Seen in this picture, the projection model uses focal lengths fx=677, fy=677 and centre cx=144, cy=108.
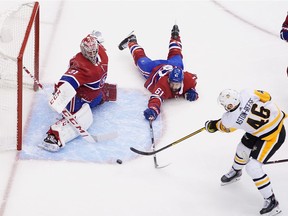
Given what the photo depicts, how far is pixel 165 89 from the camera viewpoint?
4.20 metres

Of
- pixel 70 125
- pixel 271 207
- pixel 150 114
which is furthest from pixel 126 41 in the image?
pixel 271 207

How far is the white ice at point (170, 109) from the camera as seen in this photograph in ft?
11.6

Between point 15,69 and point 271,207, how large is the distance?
1595mm

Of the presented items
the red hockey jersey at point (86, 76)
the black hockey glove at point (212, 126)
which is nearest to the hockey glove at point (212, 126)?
the black hockey glove at point (212, 126)

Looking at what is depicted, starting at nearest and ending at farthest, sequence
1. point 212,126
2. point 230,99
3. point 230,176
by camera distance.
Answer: point 230,99
point 212,126
point 230,176

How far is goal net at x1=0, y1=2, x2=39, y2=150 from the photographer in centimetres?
371

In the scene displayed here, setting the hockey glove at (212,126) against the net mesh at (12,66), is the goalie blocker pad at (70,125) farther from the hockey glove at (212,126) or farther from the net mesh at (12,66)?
the hockey glove at (212,126)

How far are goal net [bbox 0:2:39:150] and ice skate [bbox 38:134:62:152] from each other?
0.14m

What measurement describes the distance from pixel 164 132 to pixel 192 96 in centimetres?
39

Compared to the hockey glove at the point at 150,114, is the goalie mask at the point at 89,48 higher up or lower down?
higher up

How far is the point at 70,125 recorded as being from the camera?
3.86m

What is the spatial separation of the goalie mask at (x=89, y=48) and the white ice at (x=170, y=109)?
533 millimetres

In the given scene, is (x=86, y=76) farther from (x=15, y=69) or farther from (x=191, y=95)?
(x=191, y=95)

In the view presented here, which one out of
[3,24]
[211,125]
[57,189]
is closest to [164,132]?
[211,125]
